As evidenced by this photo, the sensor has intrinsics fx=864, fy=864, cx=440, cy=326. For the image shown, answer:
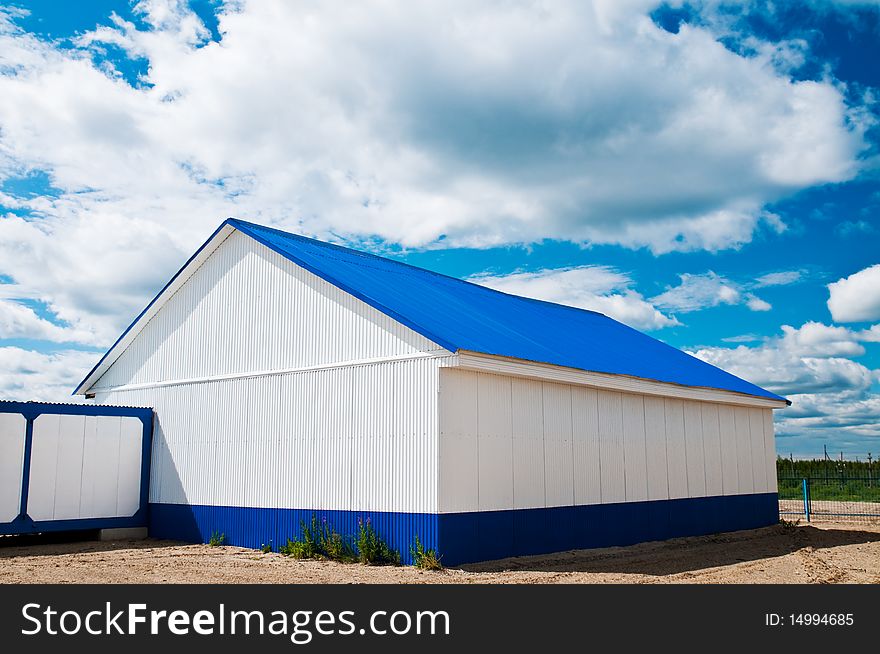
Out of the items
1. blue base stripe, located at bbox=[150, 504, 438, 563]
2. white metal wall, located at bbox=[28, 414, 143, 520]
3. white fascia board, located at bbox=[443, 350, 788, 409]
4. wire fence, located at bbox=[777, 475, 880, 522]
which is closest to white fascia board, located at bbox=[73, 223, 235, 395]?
white metal wall, located at bbox=[28, 414, 143, 520]

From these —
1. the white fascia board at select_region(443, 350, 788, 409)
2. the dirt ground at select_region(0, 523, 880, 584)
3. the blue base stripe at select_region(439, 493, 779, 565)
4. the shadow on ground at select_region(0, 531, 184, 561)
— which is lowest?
the dirt ground at select_region(0, 523, 880, 584)

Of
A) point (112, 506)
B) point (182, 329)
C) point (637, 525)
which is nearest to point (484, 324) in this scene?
point (637, 525)

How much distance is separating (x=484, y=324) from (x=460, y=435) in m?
3.55

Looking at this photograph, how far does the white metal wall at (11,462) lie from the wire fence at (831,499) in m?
23.3

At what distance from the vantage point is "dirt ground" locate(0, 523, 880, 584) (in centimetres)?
1372

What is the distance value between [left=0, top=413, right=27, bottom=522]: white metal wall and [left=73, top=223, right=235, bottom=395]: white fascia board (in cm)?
380

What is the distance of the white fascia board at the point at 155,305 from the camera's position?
20.0m

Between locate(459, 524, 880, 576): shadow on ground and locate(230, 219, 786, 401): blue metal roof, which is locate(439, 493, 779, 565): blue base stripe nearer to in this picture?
locate(459, 524, 880, 576): shadow on ground

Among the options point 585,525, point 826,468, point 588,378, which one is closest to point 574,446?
point 588,378

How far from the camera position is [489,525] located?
1525cm

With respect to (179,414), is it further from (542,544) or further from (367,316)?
(542,544)

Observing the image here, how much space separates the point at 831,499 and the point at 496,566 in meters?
28.4

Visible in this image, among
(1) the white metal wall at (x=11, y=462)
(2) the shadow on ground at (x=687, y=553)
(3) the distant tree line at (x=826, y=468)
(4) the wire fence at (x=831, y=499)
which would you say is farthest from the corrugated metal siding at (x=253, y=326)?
(3) the distant tree line at (x=826, y=468)

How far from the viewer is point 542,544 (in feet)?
53.3
